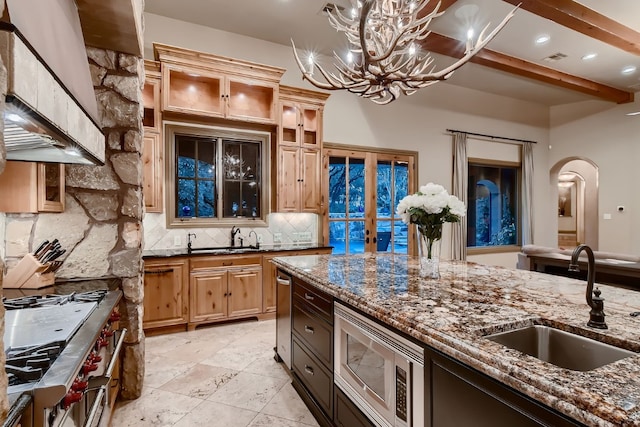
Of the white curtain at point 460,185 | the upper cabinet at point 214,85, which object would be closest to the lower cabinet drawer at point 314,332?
the upper cabinet at point 214,85

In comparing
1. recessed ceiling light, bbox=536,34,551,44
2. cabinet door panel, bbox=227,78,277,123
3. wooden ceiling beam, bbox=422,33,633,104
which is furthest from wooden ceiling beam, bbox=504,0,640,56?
cabinet door panel, bbox=227,78,277,123

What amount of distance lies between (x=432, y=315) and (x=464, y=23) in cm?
420

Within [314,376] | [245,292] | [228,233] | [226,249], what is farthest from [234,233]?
[314,376]

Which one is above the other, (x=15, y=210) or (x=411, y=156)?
(x=411, y=156)

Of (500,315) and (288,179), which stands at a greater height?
(288,179)

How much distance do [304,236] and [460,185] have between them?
3.28 meters

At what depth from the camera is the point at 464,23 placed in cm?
418

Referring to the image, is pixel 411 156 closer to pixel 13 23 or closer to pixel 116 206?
pixel 116 206

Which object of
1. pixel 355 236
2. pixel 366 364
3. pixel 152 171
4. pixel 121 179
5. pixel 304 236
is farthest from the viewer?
pixel 355 236

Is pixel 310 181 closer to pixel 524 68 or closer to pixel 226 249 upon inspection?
pixel 226 249

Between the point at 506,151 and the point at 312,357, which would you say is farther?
the point at 506,151

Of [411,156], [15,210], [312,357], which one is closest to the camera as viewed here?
[15,210]

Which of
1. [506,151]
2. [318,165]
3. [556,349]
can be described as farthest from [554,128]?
[556,349]

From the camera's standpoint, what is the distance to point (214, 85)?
430cm
